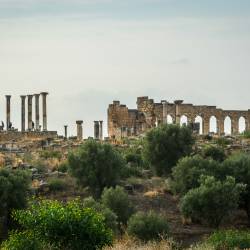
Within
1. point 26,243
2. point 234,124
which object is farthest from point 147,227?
point 234,124

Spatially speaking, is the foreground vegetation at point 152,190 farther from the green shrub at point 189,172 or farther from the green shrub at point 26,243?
the green shrub at point 26,243

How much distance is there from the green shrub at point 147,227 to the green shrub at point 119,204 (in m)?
2.78

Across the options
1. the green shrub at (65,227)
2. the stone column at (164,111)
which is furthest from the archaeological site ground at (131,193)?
the stone column at (164,111)

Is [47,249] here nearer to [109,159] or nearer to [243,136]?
[109,159]

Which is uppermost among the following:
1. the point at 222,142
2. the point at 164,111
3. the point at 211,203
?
the point at 164,111

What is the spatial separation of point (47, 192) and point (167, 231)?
10.3 meters

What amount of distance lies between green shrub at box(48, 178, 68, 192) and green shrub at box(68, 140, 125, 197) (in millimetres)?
787

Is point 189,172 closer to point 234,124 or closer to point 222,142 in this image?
point 222,142

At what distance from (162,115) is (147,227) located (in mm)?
45958

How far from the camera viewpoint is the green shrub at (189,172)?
4941cm

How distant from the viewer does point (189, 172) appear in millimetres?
49469

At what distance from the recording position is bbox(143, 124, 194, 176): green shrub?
2233 inches

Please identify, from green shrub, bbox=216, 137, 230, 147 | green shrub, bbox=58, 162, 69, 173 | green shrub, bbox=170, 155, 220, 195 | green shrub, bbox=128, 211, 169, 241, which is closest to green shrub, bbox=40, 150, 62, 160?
green shrub, bbox=58, 162, 69, 173

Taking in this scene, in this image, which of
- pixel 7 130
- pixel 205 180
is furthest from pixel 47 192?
pixel 7 130
